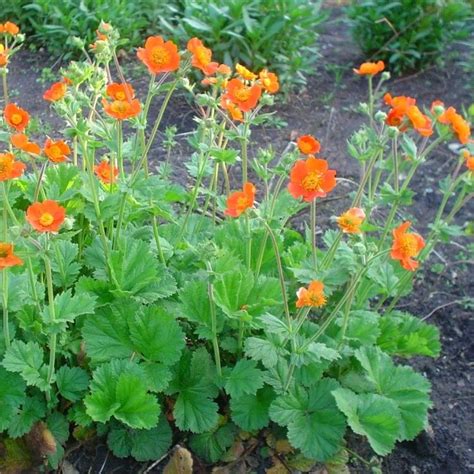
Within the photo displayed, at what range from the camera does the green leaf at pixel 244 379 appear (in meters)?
2.11

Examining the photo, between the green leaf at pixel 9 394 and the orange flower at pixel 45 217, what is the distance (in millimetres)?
554

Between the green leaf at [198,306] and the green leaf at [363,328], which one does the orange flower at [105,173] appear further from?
the green leaf at [363,328]

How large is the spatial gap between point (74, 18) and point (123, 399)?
3.35m

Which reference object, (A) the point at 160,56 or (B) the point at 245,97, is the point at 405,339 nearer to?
(B) the point at 245,97

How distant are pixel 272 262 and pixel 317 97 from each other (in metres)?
2.40

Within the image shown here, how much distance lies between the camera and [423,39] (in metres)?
4.82

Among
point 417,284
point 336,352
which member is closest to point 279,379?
point 336,352

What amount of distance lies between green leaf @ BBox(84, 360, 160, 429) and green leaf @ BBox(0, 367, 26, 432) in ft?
0.62

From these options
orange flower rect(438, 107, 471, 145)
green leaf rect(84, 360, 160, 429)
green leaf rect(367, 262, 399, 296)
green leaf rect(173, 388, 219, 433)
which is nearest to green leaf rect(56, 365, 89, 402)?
green leaf rect(84, 360, 160, 429)

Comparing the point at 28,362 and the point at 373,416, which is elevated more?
the point at 28,362

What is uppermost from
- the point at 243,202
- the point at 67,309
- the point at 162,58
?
the point at 162,58

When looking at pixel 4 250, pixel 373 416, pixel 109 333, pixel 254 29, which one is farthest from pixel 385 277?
pixel 254 29

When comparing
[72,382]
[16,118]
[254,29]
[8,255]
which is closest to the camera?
[8,255]

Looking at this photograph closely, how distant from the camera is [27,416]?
208cm
